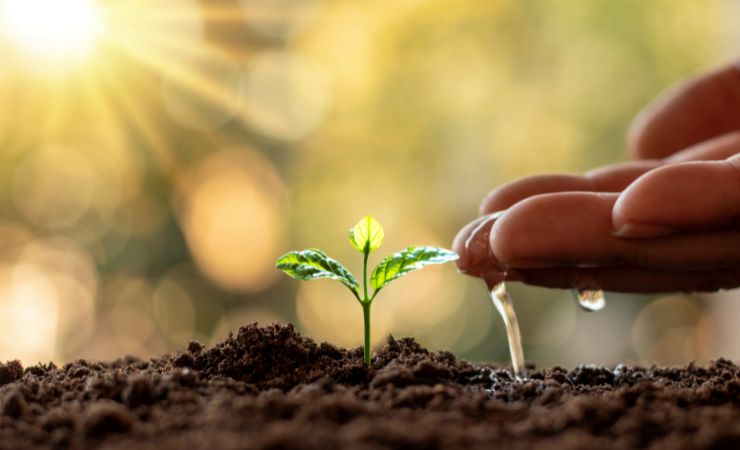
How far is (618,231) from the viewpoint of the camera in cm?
124

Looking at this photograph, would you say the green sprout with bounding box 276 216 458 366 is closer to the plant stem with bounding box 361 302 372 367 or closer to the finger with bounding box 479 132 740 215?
the plant stem with bounding box 361 302 372 367

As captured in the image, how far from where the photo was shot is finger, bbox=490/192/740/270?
4.05 ft

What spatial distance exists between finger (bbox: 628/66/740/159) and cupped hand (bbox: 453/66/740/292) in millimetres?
500

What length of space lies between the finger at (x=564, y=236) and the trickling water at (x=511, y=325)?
0.09m

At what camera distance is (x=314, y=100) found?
4473 mm

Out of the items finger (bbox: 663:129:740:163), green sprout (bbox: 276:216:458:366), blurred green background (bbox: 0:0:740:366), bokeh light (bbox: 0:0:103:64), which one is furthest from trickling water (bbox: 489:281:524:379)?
bokeh light (bbox: 0:0:103:64)

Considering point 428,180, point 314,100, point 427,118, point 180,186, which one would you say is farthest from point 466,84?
point 180,186

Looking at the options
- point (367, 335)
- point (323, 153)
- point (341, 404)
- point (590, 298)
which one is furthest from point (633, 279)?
point (323, 153)

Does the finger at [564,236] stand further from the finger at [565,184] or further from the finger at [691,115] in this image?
the finger at [691,115]

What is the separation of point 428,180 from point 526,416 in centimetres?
361

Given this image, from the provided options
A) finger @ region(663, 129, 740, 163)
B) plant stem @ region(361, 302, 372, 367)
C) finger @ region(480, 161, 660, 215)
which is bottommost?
plant stem @ region(361, 302, 372, 367)

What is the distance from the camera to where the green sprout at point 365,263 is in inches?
48.4

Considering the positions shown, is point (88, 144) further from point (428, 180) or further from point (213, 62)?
point (428, 180)

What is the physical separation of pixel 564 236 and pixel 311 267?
414 millimetres
